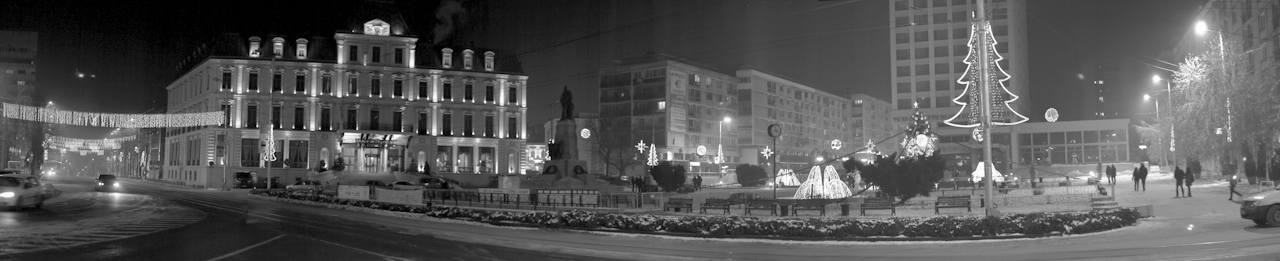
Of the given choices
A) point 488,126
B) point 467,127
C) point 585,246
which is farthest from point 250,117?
point 585,246

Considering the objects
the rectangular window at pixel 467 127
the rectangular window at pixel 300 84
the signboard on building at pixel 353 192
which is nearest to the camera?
the signboard on building at pixel 353 192

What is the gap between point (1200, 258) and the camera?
14961mm

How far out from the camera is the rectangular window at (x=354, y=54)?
70562 millimetres

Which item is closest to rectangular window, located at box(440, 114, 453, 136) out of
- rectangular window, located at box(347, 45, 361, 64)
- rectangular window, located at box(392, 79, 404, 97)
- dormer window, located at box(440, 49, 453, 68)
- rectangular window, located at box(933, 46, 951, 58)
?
rectangular window, located at box(392, 79, 404, 97)

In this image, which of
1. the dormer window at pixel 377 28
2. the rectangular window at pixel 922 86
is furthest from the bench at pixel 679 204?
the rectangular window at pixel 922 86

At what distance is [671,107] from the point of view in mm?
105688

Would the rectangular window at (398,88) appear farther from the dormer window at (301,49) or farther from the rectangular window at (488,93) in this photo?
the rectangular window at (488,93)

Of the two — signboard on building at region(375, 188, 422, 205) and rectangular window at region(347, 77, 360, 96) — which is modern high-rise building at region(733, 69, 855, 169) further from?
signboard on building at region(375, 188, 422, 205)

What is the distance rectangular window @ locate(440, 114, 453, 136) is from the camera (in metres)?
75.7

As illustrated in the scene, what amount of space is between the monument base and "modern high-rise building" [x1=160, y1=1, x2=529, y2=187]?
19.0 meters

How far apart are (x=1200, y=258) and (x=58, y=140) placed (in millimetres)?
111304

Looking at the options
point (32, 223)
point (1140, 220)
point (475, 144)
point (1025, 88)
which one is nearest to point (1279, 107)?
point (1140, 220)

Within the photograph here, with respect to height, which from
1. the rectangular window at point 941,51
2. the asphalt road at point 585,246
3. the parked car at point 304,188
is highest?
the rectangular window at point 941,51

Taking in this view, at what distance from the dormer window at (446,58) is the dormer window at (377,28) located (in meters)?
6.00
